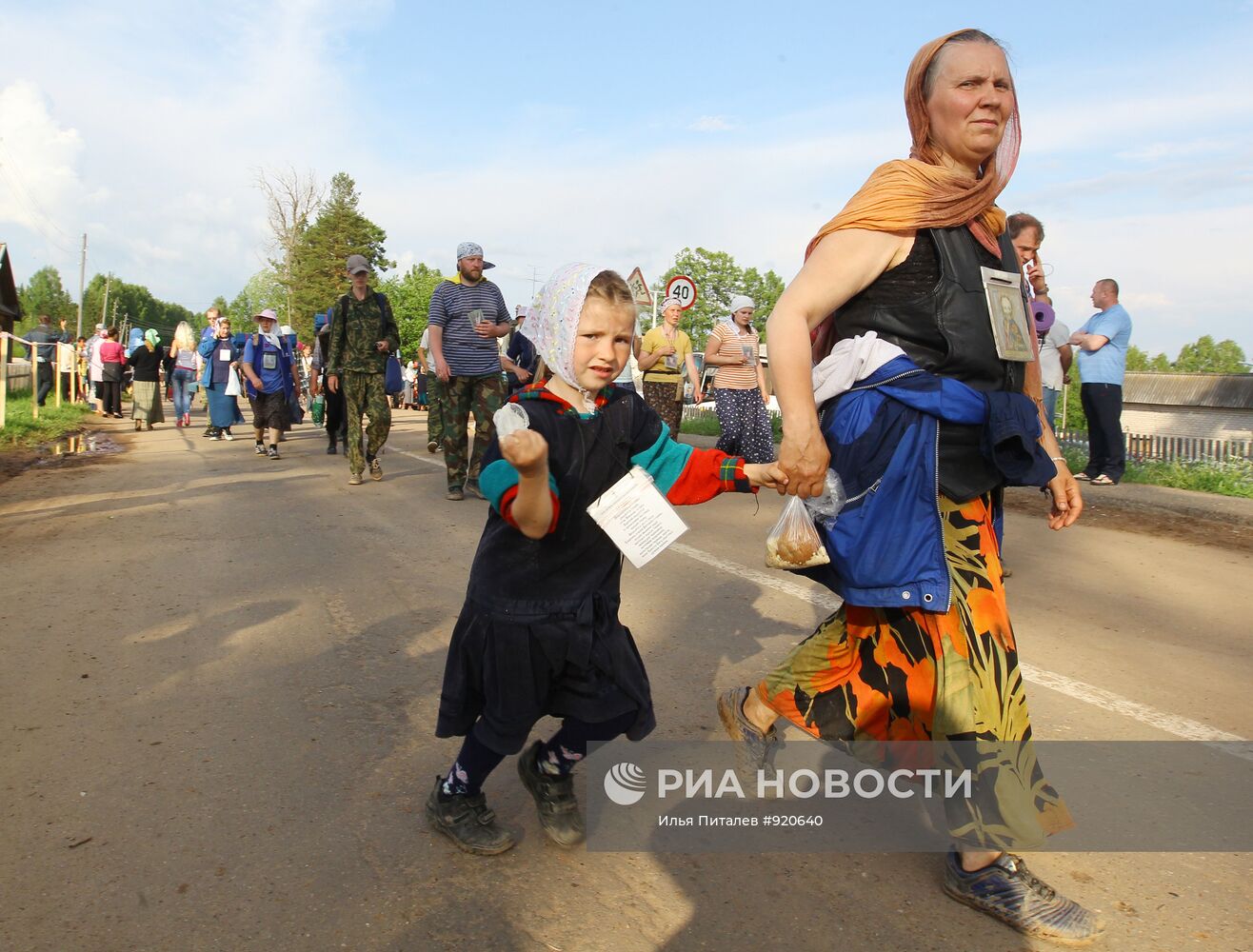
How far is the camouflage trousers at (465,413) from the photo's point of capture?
29.6 feet

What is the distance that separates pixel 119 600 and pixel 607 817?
11.7 feet

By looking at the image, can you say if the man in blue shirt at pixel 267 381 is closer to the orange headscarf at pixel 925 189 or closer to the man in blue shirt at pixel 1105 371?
the man in blue shirt at pixel 1105 371

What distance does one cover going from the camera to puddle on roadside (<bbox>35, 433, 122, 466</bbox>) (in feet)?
41.8

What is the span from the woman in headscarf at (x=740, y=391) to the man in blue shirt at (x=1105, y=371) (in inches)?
121

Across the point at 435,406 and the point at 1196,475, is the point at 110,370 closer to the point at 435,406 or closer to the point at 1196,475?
the point at 435,406

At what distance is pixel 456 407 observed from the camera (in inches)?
359

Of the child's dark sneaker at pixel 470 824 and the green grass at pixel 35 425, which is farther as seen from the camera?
the green grass at pixel 35 425

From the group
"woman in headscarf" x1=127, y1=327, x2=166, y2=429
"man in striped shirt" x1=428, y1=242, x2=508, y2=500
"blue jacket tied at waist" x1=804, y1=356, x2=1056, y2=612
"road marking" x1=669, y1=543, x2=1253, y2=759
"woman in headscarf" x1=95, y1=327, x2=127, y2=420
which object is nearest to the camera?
"blue jacket tied at waist" x1=804, y1=356, x2=1056, y2=612

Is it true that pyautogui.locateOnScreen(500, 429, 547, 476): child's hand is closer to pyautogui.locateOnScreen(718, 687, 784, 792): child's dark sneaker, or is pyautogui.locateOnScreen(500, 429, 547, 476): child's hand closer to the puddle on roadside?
pyautogui.locateOnScreen(718, 687, 784, 792): child's dark sneaker

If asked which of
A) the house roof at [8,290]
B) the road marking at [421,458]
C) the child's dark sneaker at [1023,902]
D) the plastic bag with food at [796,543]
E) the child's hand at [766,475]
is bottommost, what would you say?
the child's dark sneaker at [1023,902]

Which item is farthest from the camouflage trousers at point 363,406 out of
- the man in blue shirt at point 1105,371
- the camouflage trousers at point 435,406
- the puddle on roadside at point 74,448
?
the man in blue shirt at point 1105,371

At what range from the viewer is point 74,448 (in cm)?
1366

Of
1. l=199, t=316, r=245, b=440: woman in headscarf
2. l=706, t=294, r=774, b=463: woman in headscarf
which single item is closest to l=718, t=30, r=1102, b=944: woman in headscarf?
l=706, t=294, r=774, b=463: woman in headscarf

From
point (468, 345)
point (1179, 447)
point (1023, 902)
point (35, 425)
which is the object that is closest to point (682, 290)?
A: point (468, 345)
